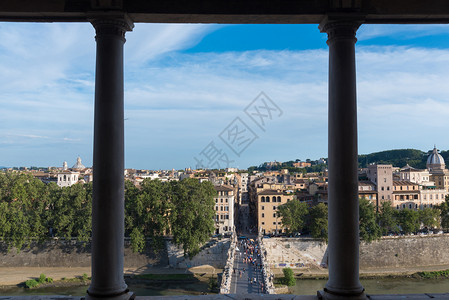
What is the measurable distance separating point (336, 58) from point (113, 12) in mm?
3240

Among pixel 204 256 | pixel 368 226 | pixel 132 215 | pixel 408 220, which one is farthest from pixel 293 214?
pixel 132 215

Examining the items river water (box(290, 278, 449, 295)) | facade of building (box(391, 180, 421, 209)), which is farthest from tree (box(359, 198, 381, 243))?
facade of building (box(391, 180, 421, 209))

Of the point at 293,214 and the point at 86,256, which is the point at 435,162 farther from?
the point at 86,256

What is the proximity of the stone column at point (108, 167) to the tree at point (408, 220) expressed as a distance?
46.8 meters

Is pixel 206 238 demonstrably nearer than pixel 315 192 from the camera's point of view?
Yes

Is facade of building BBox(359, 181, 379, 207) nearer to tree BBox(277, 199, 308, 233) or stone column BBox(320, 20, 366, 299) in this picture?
tree BBox(277, 199, 308, 233)

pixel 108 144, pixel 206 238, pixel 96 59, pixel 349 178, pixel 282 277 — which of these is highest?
pixel 96 59

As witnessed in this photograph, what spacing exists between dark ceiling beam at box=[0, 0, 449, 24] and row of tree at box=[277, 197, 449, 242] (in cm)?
3845

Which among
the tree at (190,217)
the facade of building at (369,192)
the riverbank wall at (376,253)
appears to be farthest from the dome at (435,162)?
the tree at (190,217)

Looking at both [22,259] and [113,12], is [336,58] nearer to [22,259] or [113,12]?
[113,12]

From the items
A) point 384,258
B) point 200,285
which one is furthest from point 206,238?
point 384,258

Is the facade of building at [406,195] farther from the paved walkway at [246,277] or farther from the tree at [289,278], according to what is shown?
the paved walkway at [246,277]

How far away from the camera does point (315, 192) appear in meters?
54.2

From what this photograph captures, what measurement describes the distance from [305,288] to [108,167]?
33.1 m
